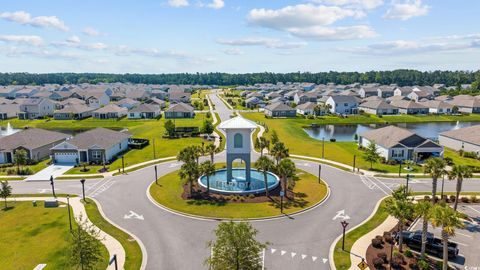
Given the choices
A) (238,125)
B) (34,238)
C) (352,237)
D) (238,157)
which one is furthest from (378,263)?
(34,238)

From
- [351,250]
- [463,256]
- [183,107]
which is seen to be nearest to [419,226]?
[463,256]

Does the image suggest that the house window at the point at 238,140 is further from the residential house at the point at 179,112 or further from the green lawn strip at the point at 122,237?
the residential house at the point at 179,112

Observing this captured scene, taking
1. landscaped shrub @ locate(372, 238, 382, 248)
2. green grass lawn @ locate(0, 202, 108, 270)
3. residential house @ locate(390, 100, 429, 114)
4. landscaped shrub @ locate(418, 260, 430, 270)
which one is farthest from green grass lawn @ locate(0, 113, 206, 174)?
residential house @ locate(390, 100, 429, 114)

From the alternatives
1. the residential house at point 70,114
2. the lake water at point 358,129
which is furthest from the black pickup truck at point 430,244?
the residential house at point 70,114

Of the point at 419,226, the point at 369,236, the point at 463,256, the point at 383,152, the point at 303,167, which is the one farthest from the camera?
the point at 383,152

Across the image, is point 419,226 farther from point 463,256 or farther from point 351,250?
point 351,250

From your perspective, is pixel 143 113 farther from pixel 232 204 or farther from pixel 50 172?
pixel 232 204

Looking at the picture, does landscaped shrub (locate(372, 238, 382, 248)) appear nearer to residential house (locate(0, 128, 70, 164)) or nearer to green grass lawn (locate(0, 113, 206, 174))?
green grass lawn (locate(0, 113, 206, 174))
